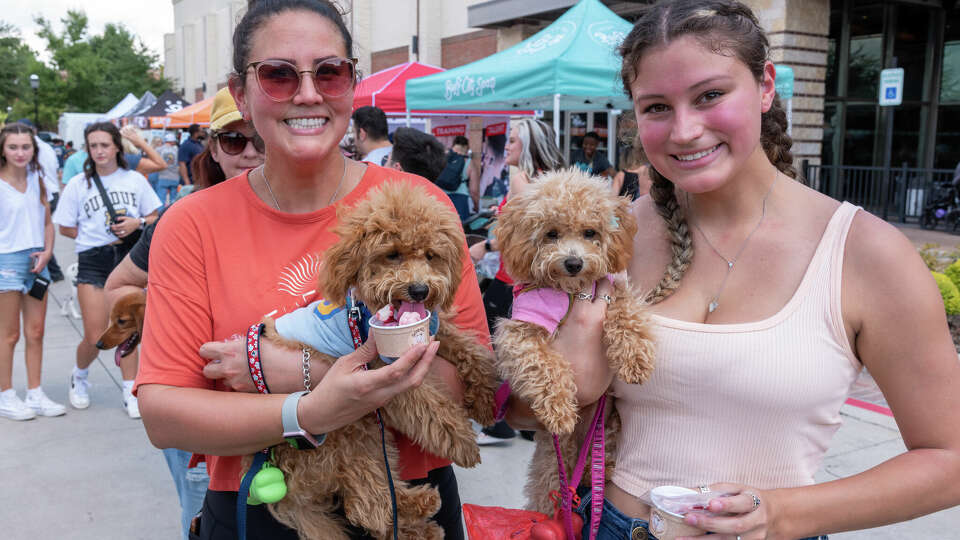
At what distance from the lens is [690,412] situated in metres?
1.77

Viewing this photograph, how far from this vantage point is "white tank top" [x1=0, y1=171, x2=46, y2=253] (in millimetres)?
6266

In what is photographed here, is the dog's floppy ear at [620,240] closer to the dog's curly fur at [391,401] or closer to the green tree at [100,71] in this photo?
the dog's curly fur at [391,401]

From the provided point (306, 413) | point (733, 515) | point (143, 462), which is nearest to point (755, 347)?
point (733, 515)

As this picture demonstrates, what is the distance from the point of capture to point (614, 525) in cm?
187

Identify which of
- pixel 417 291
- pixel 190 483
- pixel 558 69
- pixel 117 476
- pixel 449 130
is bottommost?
pixel 117 476

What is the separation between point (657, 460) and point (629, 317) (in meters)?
0.42

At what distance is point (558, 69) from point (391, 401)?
6.98 metres

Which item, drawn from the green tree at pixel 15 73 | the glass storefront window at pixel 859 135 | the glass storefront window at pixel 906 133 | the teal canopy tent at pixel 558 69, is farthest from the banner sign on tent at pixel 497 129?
the green tree at pixel 15 73

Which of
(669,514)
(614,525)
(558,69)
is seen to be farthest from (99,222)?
(669,514)

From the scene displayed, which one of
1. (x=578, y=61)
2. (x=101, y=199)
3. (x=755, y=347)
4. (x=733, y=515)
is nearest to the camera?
(x=733, y=515)

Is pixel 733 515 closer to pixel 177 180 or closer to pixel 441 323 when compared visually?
pixel 441 323

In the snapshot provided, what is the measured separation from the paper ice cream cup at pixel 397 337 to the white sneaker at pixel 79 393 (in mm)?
6206

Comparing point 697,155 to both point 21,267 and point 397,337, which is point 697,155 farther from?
point 21,267

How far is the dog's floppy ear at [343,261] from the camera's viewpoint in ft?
5.98
